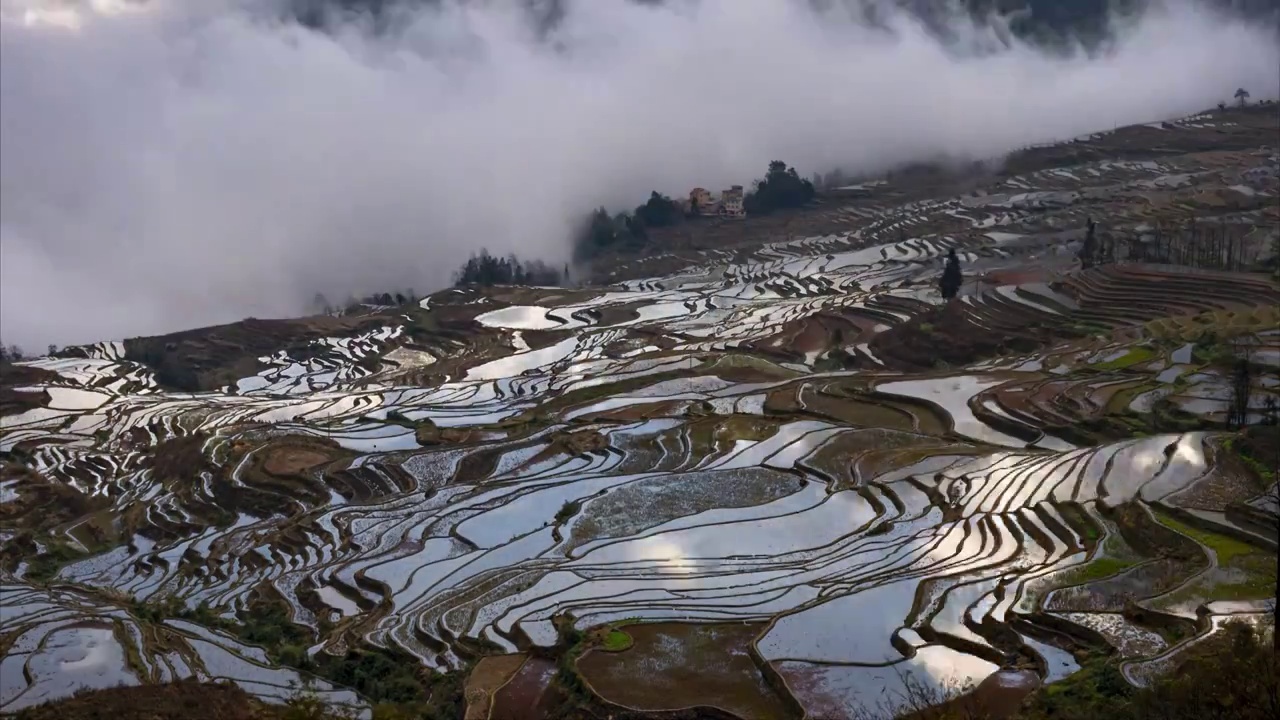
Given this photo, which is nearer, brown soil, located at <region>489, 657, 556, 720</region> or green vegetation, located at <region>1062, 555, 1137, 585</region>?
brown soil, located at <region>489, 657, 556, 720</region>

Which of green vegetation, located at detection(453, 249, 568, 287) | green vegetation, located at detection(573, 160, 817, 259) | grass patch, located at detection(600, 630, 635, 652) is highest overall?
green vegetation, located at detection(573, 160, 817, 259)

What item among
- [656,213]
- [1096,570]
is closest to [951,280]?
[1096,570]

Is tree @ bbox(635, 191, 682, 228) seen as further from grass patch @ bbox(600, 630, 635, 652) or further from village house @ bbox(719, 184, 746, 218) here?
grass patch @ bbox(600, 630, 635, 652)

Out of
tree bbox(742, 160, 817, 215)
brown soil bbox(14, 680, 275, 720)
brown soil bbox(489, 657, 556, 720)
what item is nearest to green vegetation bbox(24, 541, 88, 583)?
brown soil bbox(14, 680, 275, 720)

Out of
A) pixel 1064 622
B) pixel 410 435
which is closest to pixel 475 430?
pixel 410 435

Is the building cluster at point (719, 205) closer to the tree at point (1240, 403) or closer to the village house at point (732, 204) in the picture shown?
the village house at point (732, 204)

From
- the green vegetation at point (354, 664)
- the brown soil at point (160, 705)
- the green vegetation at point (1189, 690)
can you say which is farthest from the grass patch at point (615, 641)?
the green vegetation at point (1189, 690)

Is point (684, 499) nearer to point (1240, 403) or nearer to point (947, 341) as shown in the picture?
point (1240, 403)
